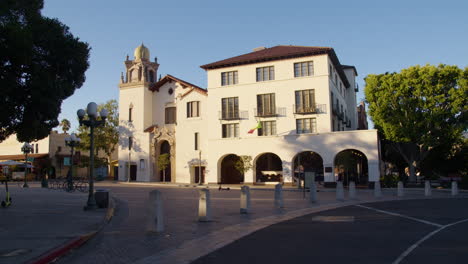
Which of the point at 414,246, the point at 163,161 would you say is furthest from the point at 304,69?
the point at 414,246

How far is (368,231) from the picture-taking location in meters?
9.65

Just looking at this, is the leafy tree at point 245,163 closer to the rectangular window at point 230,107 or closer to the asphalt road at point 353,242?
the rectangular window at point 230,107

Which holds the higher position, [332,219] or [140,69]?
[140,69]

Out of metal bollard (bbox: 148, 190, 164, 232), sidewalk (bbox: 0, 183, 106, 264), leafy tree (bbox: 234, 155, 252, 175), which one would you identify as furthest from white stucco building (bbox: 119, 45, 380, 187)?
metal bollard (bbox: 148, 190, 164, 232)

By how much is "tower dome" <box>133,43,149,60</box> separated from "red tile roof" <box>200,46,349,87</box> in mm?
13107

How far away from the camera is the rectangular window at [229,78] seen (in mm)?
40594

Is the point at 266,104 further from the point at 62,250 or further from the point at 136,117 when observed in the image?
the point at 62,250

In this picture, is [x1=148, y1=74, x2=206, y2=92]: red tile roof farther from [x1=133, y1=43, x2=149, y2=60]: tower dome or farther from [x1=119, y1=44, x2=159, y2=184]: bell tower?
[x1=133, y1=43, x2=149, y2=60]: tower dome

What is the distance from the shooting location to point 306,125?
3722cm

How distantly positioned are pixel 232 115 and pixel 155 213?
1208 inches

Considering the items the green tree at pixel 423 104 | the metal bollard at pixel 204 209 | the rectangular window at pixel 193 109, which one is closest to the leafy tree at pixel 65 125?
the rectangular window at pixel 193 109

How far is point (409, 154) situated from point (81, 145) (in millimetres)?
42914

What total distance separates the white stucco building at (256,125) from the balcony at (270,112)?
99 millimetres

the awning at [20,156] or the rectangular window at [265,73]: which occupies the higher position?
the rectangular window at [265,73]
